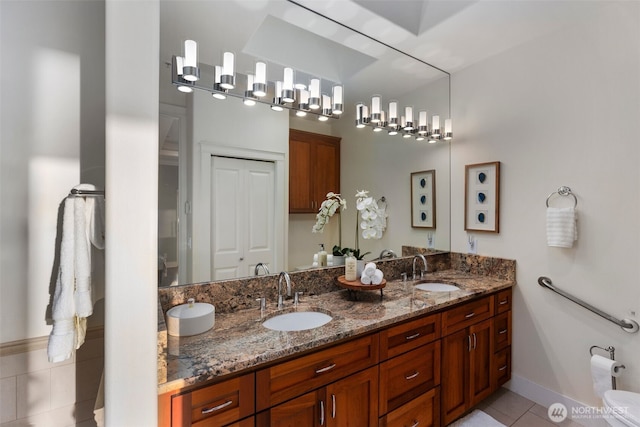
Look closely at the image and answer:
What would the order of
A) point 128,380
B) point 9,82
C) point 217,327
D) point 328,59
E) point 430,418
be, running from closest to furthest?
point 128,380
point 9,82
point 217,327
point 430,418
point 328,59

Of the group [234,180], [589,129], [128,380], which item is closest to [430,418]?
[128,380]

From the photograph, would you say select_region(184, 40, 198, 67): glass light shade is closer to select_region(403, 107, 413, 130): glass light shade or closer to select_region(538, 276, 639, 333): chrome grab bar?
select_region(403, 107, 413, 130): glass light shade

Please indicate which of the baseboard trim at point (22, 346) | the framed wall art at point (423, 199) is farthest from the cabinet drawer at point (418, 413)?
the baseboard trim at point (22, 346)

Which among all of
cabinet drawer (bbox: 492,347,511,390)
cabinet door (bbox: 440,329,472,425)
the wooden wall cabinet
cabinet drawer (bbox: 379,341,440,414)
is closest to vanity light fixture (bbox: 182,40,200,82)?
the wooden wall cabinet

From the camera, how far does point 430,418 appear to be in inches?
68.5

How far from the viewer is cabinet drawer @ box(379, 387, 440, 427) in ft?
5.05

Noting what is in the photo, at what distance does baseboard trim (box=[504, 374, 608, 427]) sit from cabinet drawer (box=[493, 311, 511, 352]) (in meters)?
0.30

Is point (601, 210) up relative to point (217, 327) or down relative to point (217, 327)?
up

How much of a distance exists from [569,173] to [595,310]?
92 cm

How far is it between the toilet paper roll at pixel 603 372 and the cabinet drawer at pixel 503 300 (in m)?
0.56

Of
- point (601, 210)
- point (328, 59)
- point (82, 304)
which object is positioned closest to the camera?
point (82, 304)

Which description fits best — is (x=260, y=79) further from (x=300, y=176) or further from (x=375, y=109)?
(x=375, y=109)

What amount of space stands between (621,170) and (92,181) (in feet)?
9.87

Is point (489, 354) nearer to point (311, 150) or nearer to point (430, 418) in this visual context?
point (430, 418)
